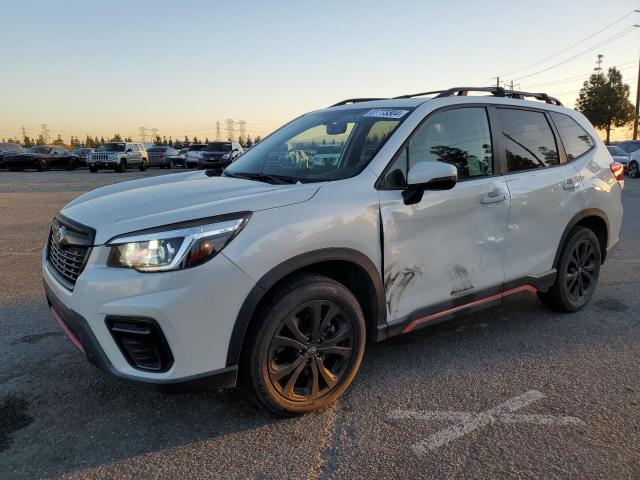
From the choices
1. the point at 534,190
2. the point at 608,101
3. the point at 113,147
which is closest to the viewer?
the point at 534,190

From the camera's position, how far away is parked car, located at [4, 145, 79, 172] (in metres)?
29.1

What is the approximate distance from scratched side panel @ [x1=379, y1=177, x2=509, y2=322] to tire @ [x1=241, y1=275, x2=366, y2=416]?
35cm

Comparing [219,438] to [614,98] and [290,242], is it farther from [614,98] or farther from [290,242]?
[614,98]

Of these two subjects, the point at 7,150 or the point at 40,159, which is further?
the point at 7,150

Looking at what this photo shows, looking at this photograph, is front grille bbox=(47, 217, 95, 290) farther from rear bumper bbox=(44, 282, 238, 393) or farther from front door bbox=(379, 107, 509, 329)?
front door bbox=(379, 107, 509, 329)

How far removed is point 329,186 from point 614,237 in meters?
3.35

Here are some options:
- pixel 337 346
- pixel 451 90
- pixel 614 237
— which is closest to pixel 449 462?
pixel 337 346

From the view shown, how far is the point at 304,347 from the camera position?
275cm

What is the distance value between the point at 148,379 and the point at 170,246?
A: 636mm

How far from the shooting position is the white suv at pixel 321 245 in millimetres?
2389

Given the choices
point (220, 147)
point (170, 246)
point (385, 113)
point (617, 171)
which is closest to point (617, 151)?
point (220, 147)

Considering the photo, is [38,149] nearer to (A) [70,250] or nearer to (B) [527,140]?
(A) [70,250]

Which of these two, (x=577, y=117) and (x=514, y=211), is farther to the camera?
(x=577, y=117)

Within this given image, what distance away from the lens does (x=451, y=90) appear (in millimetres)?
3701
